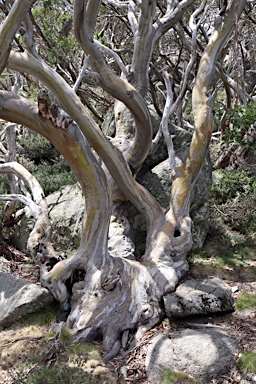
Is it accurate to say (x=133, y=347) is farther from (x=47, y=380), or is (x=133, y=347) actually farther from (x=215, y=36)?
(x=215, y=36)

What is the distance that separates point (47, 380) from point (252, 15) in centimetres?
1062

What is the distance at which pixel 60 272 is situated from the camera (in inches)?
219

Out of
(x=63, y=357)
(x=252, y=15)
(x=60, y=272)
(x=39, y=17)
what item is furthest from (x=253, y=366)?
(x=252, y=15)

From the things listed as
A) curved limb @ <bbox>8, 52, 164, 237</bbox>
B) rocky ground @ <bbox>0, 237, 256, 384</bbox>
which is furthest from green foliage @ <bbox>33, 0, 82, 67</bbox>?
rocky ground @ <bbox>0, 237, 256, 384</bbox>

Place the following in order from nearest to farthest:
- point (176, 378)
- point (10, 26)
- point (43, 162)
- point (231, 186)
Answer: point (10, 26) < point (176, 378) < point (231, 186) < point (43, 162)

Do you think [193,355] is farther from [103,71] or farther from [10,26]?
[103,71]

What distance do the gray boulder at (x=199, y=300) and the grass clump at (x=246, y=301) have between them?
0.52ft

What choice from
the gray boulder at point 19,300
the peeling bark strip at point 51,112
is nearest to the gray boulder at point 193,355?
the gray boulder at point 19,300

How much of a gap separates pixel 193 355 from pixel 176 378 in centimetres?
36

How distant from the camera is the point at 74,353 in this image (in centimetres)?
469

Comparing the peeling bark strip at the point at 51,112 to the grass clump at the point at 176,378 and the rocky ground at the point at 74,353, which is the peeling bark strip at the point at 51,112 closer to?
the rocky ground at the point at 74,353

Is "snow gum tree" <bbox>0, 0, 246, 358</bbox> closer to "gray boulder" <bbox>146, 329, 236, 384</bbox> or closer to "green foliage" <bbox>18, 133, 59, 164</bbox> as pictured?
"gray boulder" <bbox>146, 329, 236, 384</bbox>

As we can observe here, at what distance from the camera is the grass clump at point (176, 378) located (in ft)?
13.9

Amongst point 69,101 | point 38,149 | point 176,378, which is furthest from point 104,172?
point 38,149
